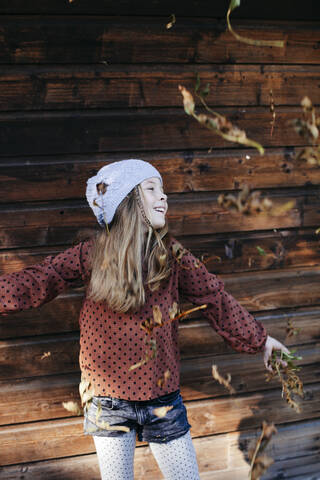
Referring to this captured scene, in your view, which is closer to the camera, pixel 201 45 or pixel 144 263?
pixel 144 263

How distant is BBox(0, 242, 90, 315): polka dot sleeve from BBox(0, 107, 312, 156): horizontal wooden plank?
58 centimetres

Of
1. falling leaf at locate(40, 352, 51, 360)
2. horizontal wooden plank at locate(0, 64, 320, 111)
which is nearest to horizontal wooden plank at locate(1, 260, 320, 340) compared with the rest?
falling leaf at locate(40, 352, 51, 360)

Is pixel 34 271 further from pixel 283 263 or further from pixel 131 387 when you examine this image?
pixel 283 263

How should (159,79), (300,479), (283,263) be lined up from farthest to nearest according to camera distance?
(300,479) < (283,263) < (159,79)

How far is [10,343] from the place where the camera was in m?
2.42

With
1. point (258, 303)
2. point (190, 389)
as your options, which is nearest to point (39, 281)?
point (190, 389)

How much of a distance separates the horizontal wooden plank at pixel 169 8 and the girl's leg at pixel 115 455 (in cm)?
184

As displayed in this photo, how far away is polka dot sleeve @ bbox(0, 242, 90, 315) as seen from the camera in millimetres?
1920

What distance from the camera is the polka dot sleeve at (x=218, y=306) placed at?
2059 mm

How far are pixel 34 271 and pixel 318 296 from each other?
158cm

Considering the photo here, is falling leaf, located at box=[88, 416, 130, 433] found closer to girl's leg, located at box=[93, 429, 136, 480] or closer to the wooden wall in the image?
girl's leg, located at box=[93, 429, 136, 480]

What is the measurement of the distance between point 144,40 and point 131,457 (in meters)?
1.84

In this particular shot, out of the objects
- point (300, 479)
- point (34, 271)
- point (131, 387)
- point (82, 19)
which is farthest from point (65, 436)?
point (82, 19)

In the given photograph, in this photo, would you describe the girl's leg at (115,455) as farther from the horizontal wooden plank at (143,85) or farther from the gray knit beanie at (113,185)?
the horizontal wooden plank at (143,85)
